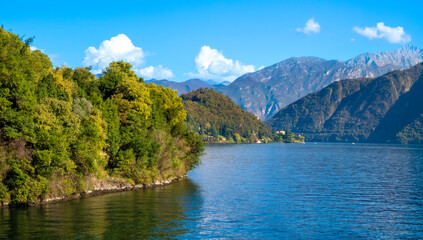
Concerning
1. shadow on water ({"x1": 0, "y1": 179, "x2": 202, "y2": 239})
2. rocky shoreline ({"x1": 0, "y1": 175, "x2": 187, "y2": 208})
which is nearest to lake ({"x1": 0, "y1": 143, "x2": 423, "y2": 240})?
shadow on water ({"x1": 0, "y1": 179, "x2": 202, "y2": 239})

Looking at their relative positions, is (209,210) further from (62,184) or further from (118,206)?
(62,184)

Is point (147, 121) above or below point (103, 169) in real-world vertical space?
above

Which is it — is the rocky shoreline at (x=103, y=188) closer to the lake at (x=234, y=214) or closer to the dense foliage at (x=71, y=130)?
the dense foliage at (x=71, y=130)

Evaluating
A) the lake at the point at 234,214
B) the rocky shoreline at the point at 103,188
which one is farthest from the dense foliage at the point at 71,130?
the lake at the point at 234,214

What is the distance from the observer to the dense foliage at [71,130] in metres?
51.5

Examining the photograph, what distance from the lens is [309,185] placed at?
78.5 metres

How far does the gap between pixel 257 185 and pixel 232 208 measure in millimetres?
24831

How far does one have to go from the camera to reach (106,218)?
46750 millimetres

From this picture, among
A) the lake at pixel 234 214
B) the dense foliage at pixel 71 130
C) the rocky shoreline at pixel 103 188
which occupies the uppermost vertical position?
the dense foliage at pixel 71 130

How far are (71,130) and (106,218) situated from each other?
17115 millimetres

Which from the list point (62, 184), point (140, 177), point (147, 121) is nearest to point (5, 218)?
point (62, 184)

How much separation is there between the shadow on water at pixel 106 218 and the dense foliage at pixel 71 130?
13.2ft

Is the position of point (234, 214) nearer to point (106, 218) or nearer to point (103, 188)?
point (106, 218)

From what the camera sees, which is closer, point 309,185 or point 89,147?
point 89,147
